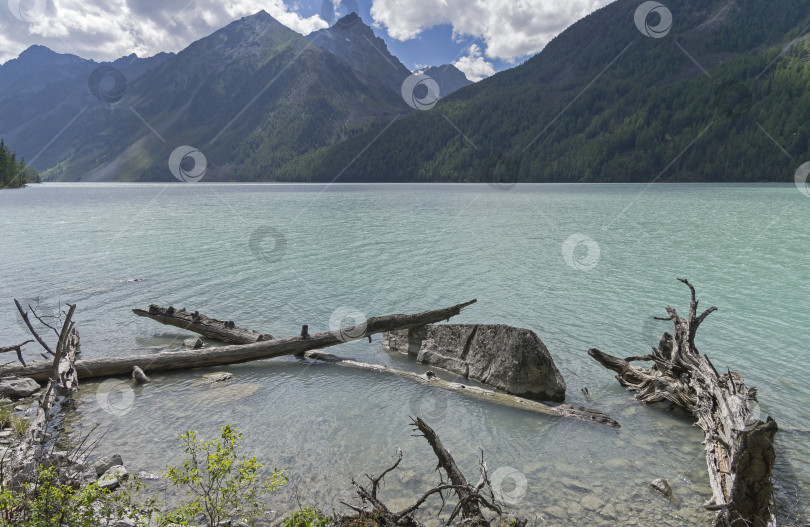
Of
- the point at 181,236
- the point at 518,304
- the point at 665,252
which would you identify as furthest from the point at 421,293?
the point at 181,236

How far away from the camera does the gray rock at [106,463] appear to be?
7974 mm

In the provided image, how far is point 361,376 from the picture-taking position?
13.3 meters

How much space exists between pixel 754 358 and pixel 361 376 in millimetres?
11920

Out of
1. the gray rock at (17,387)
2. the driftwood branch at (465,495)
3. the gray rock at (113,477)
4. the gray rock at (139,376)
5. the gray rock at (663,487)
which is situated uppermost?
the driftwood branch at (465,495)

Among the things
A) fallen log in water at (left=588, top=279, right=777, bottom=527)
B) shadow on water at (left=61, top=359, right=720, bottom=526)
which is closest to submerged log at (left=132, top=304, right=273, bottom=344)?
shadow on water at (left=61, top=359, right=720, bottom=526)

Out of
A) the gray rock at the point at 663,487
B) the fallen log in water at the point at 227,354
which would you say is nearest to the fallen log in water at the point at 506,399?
the fallen log in water at the point at 227,354

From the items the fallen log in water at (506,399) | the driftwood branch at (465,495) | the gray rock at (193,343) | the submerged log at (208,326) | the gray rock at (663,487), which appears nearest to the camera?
the driftwood branch at (465,495)

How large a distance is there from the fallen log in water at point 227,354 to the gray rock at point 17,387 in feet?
1.23

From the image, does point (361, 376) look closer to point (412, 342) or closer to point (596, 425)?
point (412, 342)

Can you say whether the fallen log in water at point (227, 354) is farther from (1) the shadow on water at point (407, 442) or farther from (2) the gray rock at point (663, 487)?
(2) the gray rock at point (663, 487)

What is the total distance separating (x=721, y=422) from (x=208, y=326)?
14.2 metres

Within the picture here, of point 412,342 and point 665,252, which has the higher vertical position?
point 665,252

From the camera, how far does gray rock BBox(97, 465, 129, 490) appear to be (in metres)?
7.37

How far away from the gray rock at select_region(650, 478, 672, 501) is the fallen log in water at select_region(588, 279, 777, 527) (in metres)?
0.70
